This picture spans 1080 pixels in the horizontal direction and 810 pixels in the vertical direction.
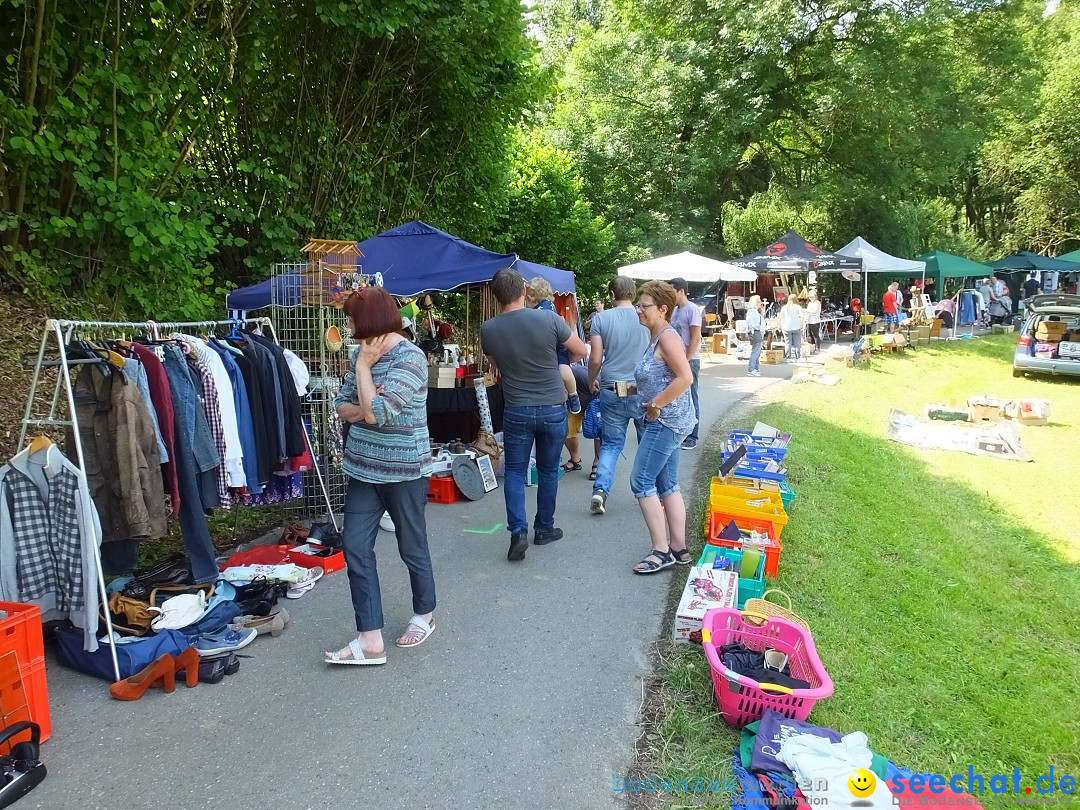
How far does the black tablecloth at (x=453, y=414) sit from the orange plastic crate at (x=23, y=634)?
446cm

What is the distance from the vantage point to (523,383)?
15.6ft

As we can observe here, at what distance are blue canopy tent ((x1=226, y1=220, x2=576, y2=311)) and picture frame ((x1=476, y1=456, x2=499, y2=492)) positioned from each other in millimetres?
1718

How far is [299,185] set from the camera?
7867mm

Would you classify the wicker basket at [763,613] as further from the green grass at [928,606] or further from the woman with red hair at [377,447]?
the woman with red hair at [377,447]

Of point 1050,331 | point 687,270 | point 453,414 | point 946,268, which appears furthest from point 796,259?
point 453,414

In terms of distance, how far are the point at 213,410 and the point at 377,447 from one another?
148cm

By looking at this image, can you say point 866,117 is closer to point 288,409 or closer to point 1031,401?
point 1031,401

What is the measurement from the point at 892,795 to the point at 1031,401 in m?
10.7

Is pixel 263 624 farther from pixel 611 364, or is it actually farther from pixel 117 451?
pixel 611 364

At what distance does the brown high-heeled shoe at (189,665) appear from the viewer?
3.41m

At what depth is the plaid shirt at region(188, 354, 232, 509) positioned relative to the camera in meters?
4.21

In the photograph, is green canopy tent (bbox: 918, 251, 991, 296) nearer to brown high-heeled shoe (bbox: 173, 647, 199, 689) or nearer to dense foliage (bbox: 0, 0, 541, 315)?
dense foliage (bbox: 0, 0, 541, 315)

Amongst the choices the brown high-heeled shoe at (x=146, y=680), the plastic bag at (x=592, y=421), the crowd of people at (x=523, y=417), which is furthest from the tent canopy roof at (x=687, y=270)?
the brown high-heeled shoe at (x=146, y=680)

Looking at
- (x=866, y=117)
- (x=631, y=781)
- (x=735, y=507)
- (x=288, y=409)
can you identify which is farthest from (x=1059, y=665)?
(x=866, y=117)
